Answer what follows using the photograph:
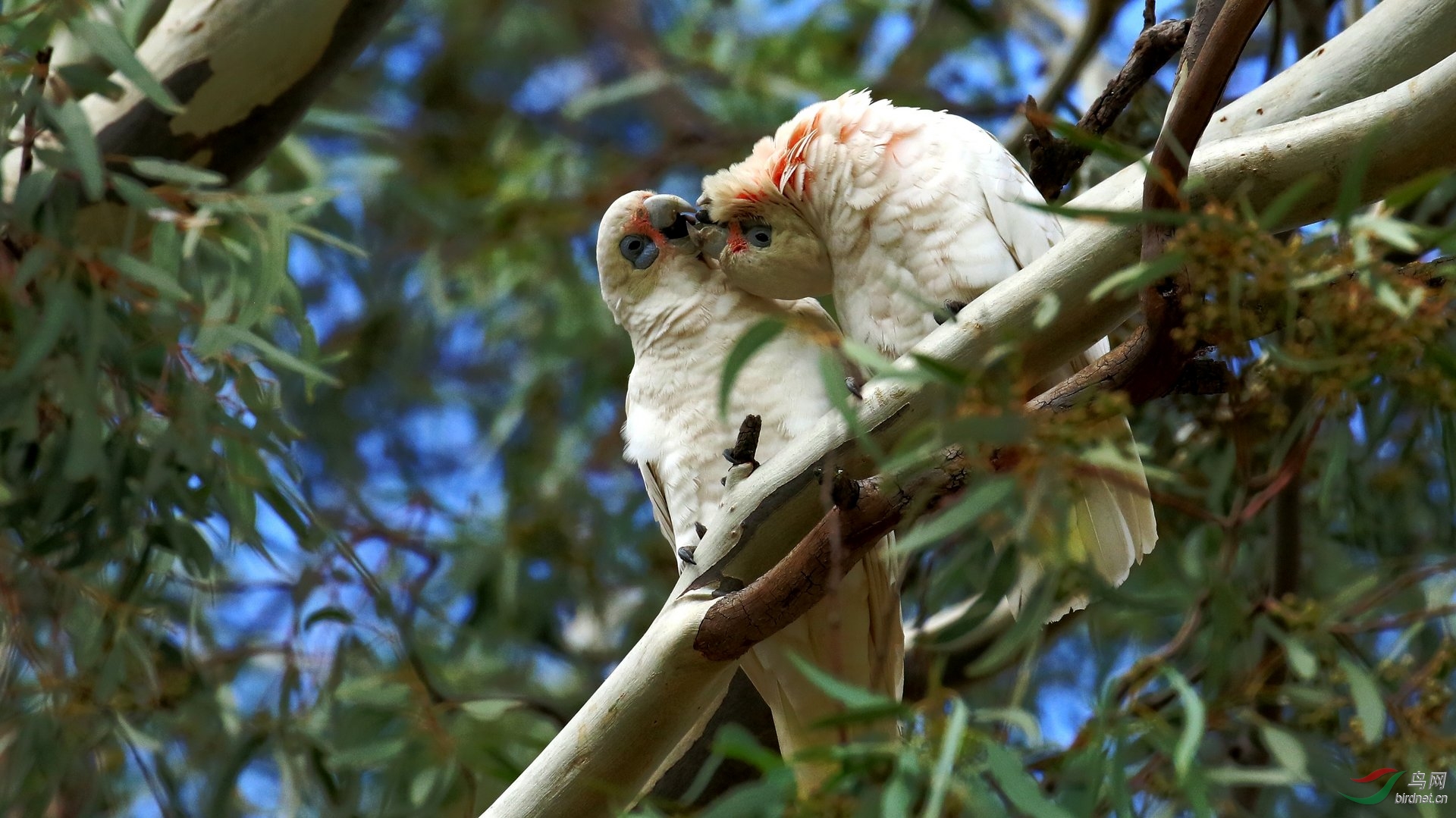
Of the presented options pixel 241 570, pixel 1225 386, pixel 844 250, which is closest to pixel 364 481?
pixel 241 570

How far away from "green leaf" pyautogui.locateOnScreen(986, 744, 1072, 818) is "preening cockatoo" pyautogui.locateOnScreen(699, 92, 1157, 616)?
557 millimetres

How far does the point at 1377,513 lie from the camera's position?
257 centimetres

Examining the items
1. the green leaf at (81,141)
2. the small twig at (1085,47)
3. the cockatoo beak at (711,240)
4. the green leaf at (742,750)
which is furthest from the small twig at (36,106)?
the small twig at (1085,47)

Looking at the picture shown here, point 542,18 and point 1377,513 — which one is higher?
point 542,18

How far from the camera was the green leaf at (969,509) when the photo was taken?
99 cm

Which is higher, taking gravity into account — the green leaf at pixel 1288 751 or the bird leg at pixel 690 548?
the bird leg at pixel 690 548

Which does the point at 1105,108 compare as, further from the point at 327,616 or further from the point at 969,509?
Answer: the point at 327,616

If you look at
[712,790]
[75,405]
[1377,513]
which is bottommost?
[1377,513]

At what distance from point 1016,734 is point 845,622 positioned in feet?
1.38

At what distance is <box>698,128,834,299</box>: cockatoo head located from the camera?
6.24 ft

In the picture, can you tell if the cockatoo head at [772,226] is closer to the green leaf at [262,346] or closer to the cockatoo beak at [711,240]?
the cockatoo beak at [711,240]

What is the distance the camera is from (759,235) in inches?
76.0

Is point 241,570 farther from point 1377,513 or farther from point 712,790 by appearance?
point 1377,513

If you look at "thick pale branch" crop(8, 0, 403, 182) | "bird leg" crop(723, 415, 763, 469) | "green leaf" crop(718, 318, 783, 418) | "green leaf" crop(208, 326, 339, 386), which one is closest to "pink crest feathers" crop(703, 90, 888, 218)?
"bird leg" crop(723, 415, 763, 469)
